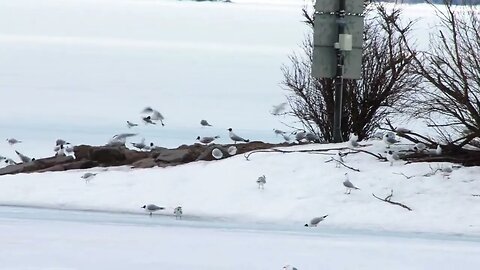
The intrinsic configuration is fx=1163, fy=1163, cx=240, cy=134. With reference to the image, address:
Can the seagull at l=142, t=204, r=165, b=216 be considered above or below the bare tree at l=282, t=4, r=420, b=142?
below

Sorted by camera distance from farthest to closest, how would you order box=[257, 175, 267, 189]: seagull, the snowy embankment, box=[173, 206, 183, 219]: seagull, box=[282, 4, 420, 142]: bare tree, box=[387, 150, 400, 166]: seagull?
box=[282, 4, 420, 142]: bare tree, box=[387, 150, 400, 166]: seagull, box=[257, 175, 267, 189]: seagull, box=[173, 206, 183, 219]: seagull, the snowy embankment

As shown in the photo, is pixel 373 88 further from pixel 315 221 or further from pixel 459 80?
pixel 315 221

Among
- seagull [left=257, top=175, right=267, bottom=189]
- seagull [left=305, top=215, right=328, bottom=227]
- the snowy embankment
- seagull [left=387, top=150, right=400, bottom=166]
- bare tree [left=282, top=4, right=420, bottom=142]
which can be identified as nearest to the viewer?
seagull [left=305, top=215, right=328, bottom=227]

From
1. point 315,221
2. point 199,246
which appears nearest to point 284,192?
point 315,221

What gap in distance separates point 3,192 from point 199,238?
14.7ft

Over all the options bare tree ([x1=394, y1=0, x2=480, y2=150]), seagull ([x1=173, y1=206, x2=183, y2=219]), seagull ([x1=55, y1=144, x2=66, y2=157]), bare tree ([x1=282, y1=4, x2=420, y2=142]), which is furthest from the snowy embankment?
bare tree ([x1=282, y1=4, x2=420, y2=142])

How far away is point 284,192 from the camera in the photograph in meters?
14.9

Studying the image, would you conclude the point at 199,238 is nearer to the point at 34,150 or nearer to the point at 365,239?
the point at 365,239

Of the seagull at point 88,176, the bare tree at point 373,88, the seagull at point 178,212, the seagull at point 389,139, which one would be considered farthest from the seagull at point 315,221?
the bare tree at point 373,88

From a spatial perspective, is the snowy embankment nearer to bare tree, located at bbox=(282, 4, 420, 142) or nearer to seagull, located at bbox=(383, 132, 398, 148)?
seagull, located at bbox=(383, 132, 398, 148)

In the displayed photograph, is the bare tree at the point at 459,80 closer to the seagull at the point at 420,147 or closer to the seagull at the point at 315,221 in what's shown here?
the seagull at the point at 420,147

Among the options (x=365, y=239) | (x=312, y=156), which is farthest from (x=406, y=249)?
(x=312, y=156)

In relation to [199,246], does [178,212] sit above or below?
above

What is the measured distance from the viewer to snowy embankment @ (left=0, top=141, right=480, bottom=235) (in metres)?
14.1
